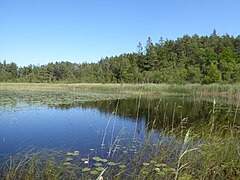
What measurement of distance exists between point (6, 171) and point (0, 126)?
4.68 metres

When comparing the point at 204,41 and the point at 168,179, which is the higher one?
the point at 204,41

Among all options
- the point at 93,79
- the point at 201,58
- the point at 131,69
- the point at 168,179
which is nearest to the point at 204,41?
the point at 201,58

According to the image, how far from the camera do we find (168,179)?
357 cm

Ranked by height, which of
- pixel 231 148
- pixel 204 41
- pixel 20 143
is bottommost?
pixel 20 143

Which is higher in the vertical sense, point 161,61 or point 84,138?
point 161,61

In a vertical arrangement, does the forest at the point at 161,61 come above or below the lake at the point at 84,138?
above

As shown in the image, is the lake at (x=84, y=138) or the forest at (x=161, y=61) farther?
the forest at (x=161, y=61)

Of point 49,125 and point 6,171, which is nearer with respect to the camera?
point 6,171

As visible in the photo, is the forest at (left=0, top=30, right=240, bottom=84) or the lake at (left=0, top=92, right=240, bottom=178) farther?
the forest at (left=0, top=30, right=240, bottom=84)

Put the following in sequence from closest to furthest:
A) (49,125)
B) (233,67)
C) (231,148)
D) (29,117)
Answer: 1. (231,148)
2. (49,125)
3. (29,117)
4. (233,67)

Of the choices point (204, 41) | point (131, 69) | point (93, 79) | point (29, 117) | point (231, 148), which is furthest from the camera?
point (204, 41)

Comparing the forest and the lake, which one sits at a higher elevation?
the forest

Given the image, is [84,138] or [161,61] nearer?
[84,138]

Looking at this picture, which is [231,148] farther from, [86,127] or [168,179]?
[86,127]
